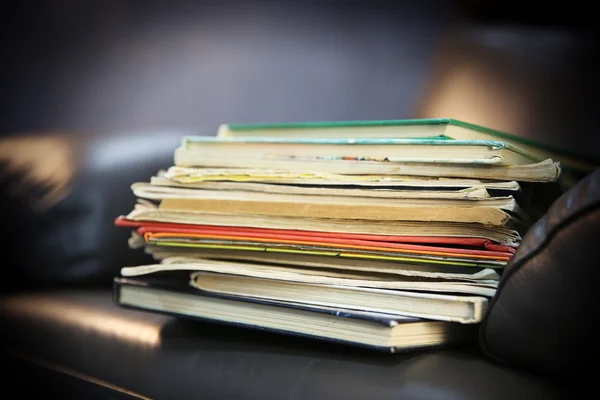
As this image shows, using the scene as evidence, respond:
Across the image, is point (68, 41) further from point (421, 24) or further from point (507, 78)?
point (507, 78)

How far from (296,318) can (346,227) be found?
0.40 feet

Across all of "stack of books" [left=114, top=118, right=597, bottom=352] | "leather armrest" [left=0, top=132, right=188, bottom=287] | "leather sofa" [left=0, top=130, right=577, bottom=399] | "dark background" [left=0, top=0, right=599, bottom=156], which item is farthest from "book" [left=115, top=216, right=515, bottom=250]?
"dark background" [left=0, top=0, right=599, bottom=156]

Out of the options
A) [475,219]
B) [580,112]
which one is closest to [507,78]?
[580,112]

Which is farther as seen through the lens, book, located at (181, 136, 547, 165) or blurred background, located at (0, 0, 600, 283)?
blurred background, located at (0, 0, 600, 283)

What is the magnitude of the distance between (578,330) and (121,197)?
80 cm

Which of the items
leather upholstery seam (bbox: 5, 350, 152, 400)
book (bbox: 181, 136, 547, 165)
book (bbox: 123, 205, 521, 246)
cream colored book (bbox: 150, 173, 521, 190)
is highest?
book (bbox: 181, 136, 547, 165)

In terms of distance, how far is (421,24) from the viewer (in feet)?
4.26

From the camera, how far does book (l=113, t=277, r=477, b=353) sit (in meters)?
0.63

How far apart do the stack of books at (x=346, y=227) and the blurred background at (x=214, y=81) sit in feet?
0.94

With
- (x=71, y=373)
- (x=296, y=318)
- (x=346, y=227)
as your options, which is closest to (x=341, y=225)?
(x=346, y=227)

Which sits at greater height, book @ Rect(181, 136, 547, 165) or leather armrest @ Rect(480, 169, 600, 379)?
book @ Rect(181, 136, 547, 165)

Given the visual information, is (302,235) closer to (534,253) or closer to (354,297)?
(354,297)

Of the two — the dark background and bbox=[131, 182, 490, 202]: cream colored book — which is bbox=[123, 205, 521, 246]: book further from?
the dark background

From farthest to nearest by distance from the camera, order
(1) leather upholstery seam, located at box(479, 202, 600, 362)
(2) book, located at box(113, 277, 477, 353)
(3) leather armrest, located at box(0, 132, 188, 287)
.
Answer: (3) leather armrest, located at box(0, 132, 188, 287)
(2) book, located at box(113, 277, 477, 353)
(1) leather upholstery seam, located at box(479, 202, 600, 362)
